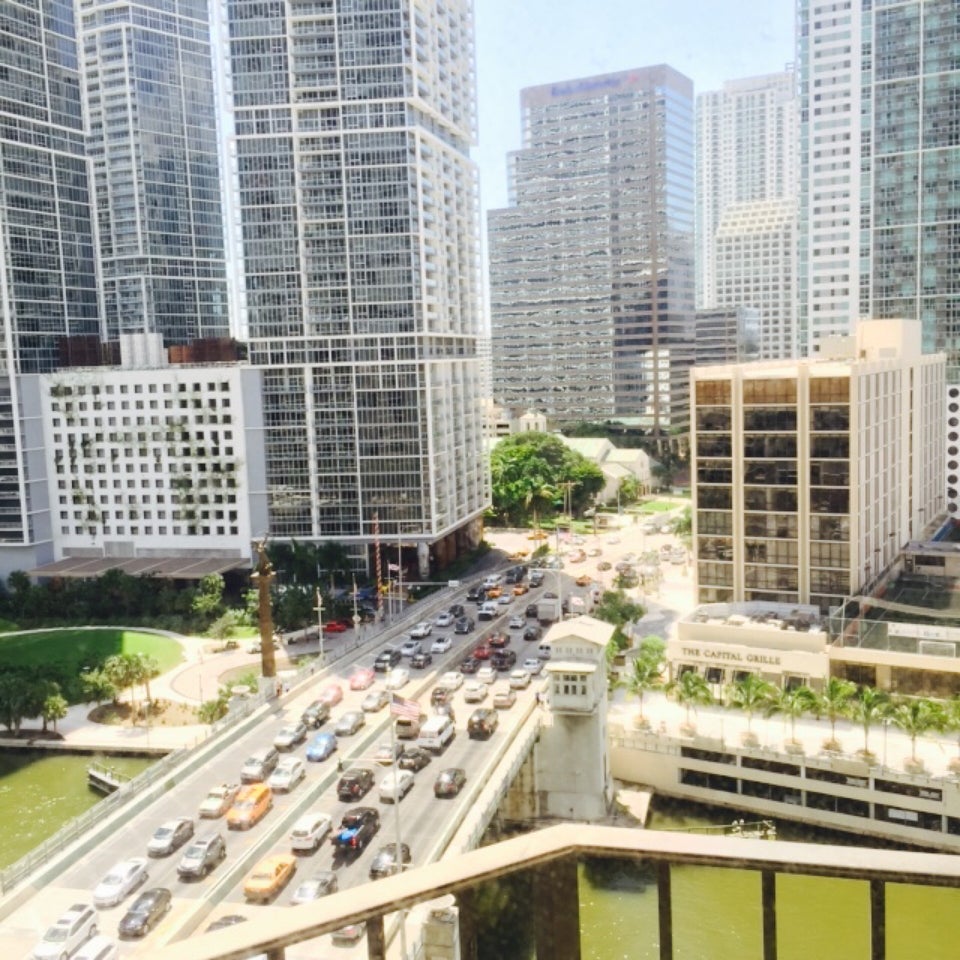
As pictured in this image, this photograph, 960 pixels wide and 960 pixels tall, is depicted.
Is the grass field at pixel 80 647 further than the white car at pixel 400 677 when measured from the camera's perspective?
Yes

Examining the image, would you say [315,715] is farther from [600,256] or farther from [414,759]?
[600,256]

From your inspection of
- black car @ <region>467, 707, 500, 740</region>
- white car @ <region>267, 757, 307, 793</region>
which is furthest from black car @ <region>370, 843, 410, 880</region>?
black car @ <region>467, 707, 500, 740</region>

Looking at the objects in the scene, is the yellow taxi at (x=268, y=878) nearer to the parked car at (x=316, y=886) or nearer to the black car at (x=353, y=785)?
the parked car at (x=316, y=886)

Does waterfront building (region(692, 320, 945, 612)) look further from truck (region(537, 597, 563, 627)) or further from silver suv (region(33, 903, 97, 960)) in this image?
silver suv (region(33, 903, 97, 960))

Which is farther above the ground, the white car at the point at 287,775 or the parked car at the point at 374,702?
the white car at the point at 287,775

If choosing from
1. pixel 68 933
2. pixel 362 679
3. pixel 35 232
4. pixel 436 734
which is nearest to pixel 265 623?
pixel 362 679

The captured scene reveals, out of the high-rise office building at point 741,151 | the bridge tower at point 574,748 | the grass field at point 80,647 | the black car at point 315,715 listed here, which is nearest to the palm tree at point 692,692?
the bridge tower at point 574,748
